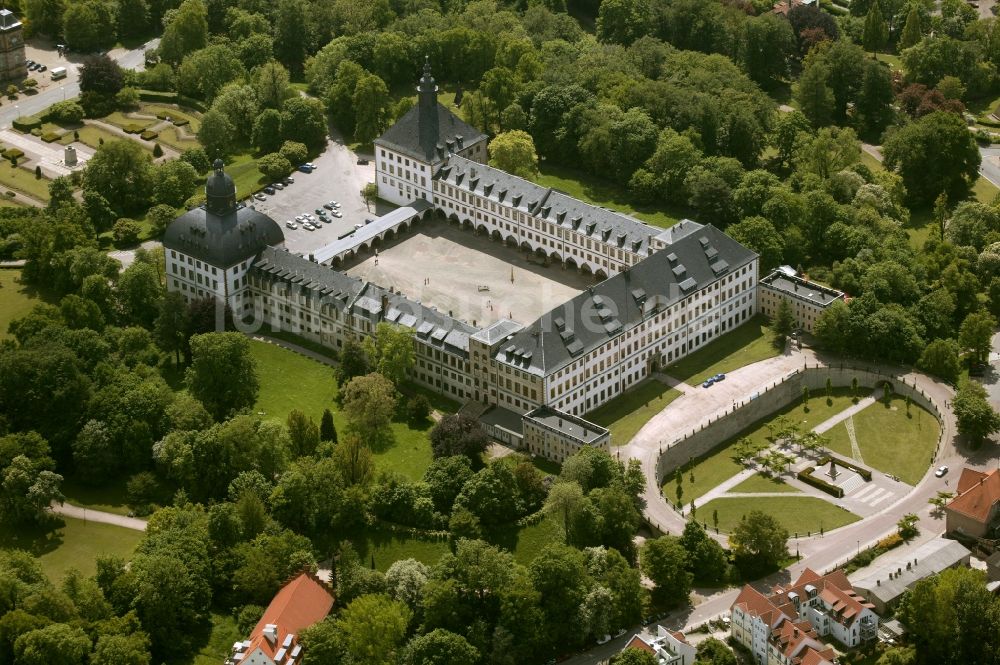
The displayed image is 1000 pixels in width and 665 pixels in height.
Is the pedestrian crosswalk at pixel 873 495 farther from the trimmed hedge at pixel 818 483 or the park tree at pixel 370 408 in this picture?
the park tree at pixel 370 408

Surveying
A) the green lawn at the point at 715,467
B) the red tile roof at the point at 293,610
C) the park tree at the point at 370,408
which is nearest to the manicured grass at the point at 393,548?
the red tile roof at the point at 293,610

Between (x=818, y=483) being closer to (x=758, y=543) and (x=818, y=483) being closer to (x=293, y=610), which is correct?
(x=758, y=543)

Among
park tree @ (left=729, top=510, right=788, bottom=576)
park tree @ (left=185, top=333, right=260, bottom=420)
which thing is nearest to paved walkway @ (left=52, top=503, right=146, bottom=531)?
park tree @ (left=185, top=333, right=260, bottom=420)

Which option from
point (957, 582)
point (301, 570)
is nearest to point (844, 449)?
point (957, 582)

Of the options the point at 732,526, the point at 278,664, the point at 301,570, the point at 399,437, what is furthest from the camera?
the point at 399,437

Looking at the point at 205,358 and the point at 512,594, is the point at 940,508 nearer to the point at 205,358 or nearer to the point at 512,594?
the point at 512,594
